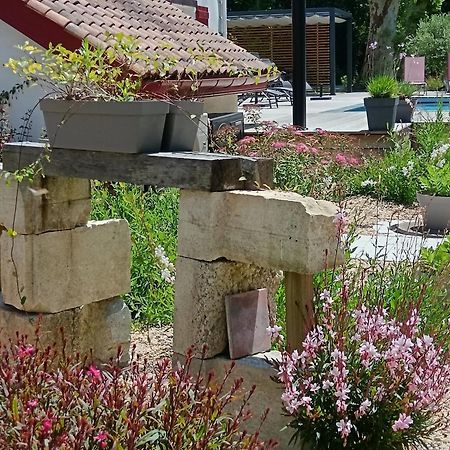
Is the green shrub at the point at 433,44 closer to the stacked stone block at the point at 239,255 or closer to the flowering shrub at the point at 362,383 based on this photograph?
the stacked stone block at the point at 239,255

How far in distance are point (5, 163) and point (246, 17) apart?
2977 centimetres

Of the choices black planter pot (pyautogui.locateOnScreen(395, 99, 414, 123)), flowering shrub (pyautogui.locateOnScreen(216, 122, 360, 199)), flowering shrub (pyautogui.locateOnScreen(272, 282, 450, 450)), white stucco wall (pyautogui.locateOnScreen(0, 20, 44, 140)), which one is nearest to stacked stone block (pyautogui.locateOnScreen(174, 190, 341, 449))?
flowering shrub (pyautogui.locateOnScreen(272, 282, 450, 450))

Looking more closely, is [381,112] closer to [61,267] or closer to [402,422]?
[61,267]

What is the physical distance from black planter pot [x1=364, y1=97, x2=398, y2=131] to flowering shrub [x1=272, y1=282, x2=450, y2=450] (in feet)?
30.9

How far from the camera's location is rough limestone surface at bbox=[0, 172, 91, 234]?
12.4ft

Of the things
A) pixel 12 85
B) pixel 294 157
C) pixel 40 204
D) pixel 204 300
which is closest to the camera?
pixel 204 300

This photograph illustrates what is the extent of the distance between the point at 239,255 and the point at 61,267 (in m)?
1.01

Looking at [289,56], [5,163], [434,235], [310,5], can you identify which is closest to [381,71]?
[289,56]

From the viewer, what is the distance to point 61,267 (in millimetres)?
3951

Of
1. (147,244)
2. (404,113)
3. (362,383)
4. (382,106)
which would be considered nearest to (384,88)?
(382,106)

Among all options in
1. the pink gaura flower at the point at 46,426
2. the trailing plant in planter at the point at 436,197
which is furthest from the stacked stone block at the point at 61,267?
the trailing plant in planter at the point at 436,197

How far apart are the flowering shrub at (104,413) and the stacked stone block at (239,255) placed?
69 cm

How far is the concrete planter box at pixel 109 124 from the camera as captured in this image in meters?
3.38

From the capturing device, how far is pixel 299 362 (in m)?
3.03
